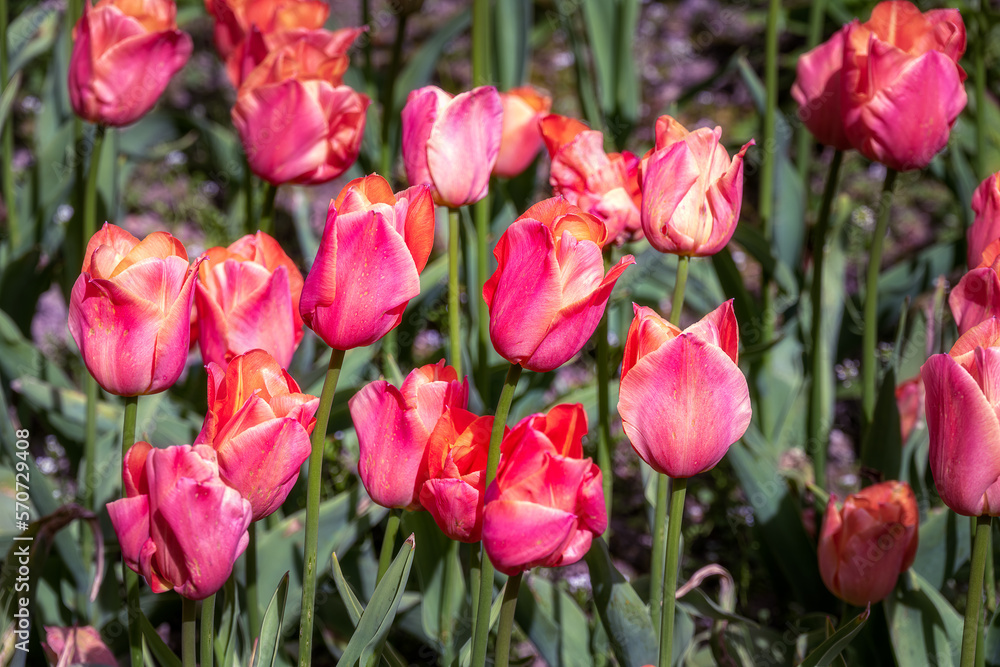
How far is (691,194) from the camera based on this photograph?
0.87m

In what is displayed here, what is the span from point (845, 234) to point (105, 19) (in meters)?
1.56

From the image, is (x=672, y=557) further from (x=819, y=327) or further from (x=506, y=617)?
(x=819, y=327)

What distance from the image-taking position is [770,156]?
171cm

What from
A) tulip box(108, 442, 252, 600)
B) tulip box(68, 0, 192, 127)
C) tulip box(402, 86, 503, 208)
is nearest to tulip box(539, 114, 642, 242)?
tulip box(402, 86, 503, 208)

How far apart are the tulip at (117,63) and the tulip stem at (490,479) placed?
2.55ft

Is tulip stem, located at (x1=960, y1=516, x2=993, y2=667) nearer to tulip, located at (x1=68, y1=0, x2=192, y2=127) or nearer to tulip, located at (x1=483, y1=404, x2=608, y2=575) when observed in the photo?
tulip, located at (x1=483, y1=404, x2=608, y2=575)

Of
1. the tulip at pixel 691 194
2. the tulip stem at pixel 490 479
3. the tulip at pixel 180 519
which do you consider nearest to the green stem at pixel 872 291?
the tulip at pixel 691 194

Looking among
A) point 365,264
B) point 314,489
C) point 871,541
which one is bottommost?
point 871,541

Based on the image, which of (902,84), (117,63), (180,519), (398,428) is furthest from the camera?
(117,63)

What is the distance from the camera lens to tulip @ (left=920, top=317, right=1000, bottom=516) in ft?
2.54

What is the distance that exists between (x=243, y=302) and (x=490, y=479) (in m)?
0.33

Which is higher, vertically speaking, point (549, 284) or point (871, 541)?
point (549, 284)

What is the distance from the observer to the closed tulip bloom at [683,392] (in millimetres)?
720

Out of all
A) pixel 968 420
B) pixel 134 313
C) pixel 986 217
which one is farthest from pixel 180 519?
pixel 986 217
